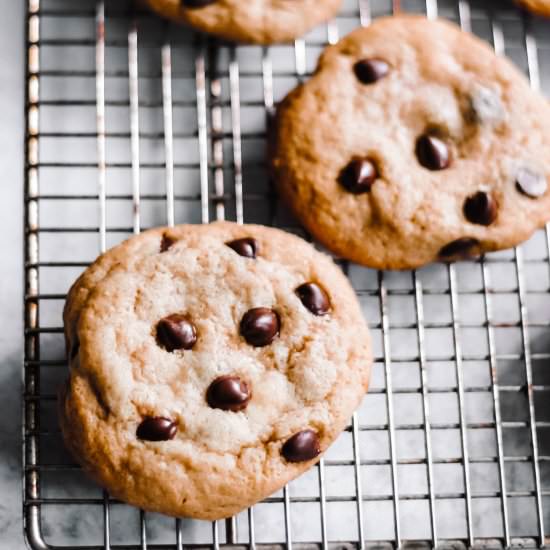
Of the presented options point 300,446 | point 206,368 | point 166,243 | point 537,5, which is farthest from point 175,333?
point 537,5

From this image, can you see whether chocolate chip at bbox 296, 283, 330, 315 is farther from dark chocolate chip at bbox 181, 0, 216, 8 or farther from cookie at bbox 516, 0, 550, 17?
cookie at bbox 516, 0, 550, 17

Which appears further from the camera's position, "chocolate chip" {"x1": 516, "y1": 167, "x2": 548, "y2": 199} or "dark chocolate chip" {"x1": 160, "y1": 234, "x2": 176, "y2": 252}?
"chocolate chip" {"x1": 516, "y1": 167, "x2": 548, "y2": 199}

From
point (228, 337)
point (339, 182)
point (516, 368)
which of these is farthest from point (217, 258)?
point (516, 368)

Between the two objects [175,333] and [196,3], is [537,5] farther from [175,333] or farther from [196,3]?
[175,333]

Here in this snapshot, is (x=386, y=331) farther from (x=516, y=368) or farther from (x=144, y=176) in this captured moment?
(x=144, y=176)

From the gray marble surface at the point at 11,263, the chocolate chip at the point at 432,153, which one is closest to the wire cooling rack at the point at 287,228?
the gray marble surface at the point at 11,263

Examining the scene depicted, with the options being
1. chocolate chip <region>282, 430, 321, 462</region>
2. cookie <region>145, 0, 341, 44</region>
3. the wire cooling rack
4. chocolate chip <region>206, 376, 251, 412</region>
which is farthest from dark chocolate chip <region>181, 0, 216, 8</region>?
chocolate chip <region>282, 430, 321, 462</region>

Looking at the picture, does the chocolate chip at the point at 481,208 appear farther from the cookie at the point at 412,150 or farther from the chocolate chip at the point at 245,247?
the chocolate chip at the point at 245,247
